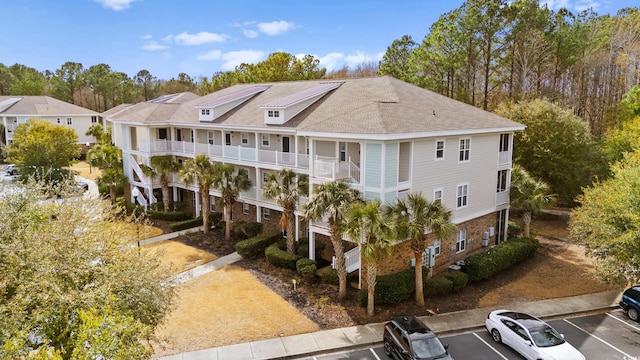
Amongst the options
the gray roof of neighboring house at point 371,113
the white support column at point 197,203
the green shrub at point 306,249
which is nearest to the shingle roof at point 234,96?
A: the gray roof of neighboring house at point 371,113

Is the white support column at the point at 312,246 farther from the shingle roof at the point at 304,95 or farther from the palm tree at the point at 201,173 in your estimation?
the palm tree at the point at 201,173

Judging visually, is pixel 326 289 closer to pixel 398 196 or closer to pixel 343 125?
pixel 398 196

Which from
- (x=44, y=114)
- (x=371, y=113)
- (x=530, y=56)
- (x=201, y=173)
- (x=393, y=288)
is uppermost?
(x=530, y=56)

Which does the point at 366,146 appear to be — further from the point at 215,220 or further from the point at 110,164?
the point at 110,164

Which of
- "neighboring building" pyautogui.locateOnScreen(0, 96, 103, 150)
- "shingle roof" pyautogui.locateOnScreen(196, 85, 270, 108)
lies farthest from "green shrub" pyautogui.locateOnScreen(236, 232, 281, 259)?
"neighboring building" pyautogui.locateOnScreen(0, 96, 103, 150)

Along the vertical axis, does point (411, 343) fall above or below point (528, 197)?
below

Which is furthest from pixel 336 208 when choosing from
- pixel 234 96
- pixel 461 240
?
pixel 234 96
